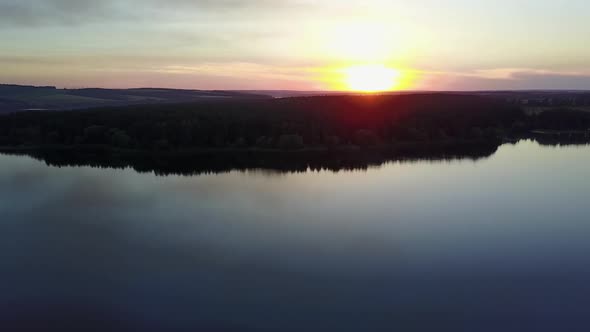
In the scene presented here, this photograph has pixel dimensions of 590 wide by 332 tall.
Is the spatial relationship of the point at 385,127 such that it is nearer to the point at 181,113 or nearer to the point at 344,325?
the point at 181,113

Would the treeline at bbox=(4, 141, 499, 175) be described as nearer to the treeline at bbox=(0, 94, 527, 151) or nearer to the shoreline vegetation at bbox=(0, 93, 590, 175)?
the shoreline vegetation at bbox=(0, 93, 590, 175)

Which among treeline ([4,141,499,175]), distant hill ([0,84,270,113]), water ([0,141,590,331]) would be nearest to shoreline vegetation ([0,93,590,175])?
treeline ([4,141,499,175])

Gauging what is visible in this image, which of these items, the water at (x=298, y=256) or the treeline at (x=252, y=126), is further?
the treeline at (x=252, y=126)

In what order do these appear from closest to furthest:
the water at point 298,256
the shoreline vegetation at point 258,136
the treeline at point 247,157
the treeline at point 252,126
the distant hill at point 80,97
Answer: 1. the water at point 298,256
2. the treeline at point 247,157
3. the shoreline vegetation at point 258,136
4. the treeline at point 252,126
5. the distant hill at point 80,97

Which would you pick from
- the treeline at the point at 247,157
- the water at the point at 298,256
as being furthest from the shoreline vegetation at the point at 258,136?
the water at the point at 298,256

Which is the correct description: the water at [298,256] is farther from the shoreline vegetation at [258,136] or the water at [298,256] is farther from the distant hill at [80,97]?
the distant hill at [80,97]

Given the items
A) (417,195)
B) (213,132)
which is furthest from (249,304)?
(213,132)
